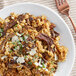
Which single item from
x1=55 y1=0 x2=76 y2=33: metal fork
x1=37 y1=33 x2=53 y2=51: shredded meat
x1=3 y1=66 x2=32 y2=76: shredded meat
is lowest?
x1=3 y1=66 x2=32 y2=76: shredded meat

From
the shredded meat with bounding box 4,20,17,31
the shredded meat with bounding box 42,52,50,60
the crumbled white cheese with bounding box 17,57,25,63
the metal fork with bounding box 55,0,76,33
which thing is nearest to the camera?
the crumbled white cheese with bounding box 17,57,25,63

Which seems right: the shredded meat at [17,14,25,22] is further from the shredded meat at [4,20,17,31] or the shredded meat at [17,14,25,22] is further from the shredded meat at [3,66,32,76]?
the shredded meat at [3,66,32,76]

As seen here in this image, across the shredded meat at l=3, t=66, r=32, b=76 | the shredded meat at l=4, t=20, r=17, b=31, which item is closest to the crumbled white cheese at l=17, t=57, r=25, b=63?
the shredded meat at l=3, t=66, r=32, b=76

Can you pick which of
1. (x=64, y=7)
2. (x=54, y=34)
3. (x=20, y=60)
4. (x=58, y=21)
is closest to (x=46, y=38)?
(x=54, y=34)

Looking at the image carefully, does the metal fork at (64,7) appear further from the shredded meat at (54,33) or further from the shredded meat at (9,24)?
the shredded meat at (9,24)

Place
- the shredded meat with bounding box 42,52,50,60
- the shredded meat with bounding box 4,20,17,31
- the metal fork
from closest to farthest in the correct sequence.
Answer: the shredded meat with bounding box 42,52,50,60
the shredded meat with bounding box 4,20,17,31
the metal fork


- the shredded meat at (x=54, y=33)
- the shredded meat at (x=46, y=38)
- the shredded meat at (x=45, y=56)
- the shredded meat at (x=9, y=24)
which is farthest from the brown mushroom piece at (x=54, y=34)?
the shredded meat at (x=9, y=24)

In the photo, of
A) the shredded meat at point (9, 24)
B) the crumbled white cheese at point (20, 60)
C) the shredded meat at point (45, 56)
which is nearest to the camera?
the crumbled white cheese at point (20, 60)

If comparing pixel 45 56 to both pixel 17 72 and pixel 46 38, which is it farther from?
pixel 17 72

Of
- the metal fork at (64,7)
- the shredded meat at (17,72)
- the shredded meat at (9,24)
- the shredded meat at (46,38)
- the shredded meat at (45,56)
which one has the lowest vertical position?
the shredded meat at (17,72)

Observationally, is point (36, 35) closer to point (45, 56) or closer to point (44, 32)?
point (44, 32)

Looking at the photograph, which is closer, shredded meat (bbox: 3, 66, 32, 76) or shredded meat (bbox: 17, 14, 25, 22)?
shredded meat (bbox: 3, 66, 32, 76)
